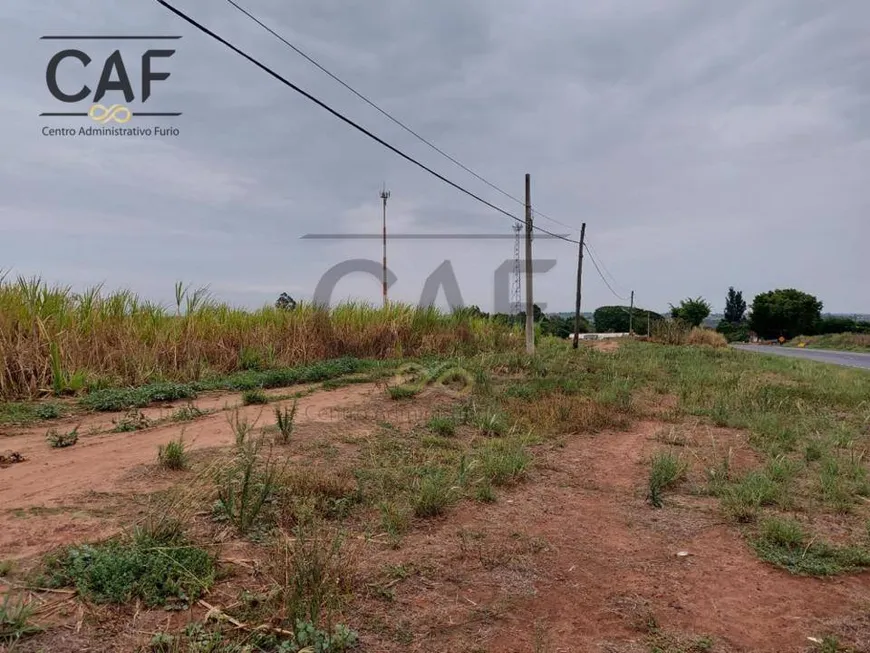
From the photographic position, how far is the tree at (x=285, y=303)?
13.1 meters

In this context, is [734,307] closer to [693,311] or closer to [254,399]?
[693,311]

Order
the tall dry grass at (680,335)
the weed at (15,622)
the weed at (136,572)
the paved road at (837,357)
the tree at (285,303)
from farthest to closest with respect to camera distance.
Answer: the tall dry grass at (680,335) → the paved road at (837,357) → the tree at (285,303) → the weed at (136,572) → the weed at (15,622)

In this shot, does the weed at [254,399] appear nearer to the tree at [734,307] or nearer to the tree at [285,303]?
the tree at [285,303]

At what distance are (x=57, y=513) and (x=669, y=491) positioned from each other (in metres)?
4.26

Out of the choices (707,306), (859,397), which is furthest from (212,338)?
(707,306)

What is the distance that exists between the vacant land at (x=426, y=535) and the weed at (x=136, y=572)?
0.01m

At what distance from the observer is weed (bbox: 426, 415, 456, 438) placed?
569 centimetres

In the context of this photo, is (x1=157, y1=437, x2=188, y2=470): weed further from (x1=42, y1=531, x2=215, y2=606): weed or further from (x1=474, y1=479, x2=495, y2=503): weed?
(x1=474, y1=479, x2=495, y2=503): weed

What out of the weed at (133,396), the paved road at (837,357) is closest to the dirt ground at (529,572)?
the weed at (133,396)

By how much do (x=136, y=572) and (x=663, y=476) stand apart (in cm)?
372

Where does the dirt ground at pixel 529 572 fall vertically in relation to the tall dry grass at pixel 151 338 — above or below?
below

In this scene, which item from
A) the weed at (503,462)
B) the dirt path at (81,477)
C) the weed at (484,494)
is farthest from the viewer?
the weed at (503,462)

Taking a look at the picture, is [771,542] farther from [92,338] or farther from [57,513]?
[92,338]

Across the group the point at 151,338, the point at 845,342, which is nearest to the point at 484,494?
the point at 151,338
